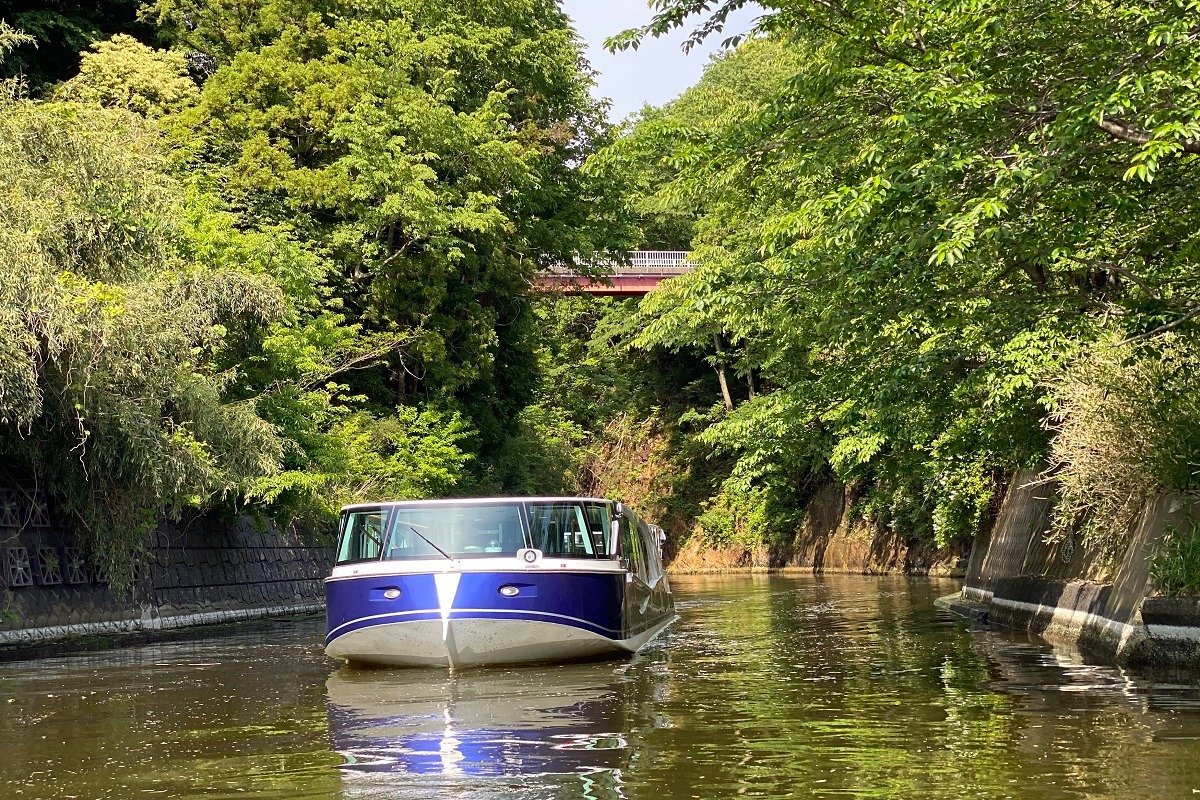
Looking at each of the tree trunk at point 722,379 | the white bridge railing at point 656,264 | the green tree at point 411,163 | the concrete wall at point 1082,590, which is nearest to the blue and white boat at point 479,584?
the concrete wall at point 1082,590

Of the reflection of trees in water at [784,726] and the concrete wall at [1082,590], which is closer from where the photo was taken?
the reflection of trees in water at [784,726]

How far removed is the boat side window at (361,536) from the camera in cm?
1825

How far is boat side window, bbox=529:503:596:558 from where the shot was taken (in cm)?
1802

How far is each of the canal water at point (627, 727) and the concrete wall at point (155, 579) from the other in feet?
13.2

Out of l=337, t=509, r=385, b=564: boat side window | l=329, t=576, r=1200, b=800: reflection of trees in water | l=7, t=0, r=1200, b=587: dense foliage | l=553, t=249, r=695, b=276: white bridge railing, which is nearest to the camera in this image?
l=329, t=576, r=1200, b=800: reflection of trees in water

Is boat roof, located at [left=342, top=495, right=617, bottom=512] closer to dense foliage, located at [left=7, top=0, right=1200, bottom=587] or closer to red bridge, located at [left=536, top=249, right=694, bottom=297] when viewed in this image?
dense foliage, located at [left=7, top=0, right=1200, bottom=587]

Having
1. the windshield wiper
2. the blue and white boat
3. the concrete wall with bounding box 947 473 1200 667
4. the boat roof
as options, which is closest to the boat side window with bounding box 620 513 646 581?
the blue and white boat

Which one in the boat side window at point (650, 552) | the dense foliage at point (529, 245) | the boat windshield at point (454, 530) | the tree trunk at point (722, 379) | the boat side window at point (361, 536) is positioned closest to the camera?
the dense foliage at point (529, 245)

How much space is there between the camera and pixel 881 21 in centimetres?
1507

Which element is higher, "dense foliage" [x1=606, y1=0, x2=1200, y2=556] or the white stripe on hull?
"dense foliage" [x1=606, y1=0, x2=1200, y2=556]

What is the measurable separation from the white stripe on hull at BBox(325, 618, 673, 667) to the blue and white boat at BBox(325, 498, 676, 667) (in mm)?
11

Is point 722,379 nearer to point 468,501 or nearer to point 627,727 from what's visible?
point 468,501

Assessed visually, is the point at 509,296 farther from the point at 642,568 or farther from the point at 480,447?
the point at 642,568

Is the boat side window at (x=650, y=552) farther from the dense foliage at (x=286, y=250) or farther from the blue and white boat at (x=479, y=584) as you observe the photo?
the dense foliage at (x=286, y=250)
